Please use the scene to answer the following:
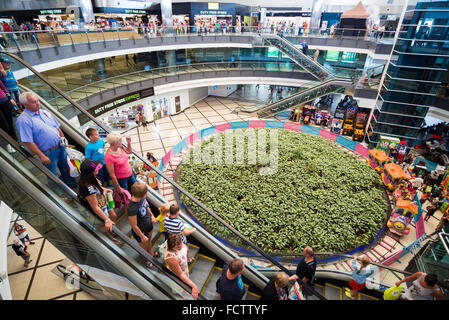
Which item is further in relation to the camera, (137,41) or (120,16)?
(120,16)

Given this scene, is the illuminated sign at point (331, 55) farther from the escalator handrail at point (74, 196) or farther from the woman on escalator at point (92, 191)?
the escalator handrail at point (74, 196)

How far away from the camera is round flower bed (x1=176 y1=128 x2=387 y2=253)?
8.26m

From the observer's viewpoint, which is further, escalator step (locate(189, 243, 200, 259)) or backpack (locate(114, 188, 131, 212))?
escalator step (locate(189, 243, 200, 259))

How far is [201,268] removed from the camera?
4.54 metres

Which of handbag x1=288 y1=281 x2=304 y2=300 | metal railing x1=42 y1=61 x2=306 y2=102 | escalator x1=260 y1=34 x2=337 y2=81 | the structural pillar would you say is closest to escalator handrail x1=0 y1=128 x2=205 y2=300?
handbag x1=288 y1=281 x2=304 y2=300

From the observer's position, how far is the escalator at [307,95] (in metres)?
17.6

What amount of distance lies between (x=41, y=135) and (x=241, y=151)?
10388mm

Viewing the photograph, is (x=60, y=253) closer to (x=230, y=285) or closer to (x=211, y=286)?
(x=211, y=286)

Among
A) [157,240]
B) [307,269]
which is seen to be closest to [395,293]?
[307,269]

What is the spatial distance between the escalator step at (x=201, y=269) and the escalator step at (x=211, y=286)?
10 cm

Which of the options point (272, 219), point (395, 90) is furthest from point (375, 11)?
point (272, 219)

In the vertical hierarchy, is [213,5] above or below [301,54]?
above

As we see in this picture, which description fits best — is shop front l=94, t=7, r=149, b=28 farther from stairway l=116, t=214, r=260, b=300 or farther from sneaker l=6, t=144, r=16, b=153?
stairway l=116, t=214, r=260, b=300

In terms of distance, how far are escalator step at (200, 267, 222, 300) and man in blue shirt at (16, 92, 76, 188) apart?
9.55 feet
